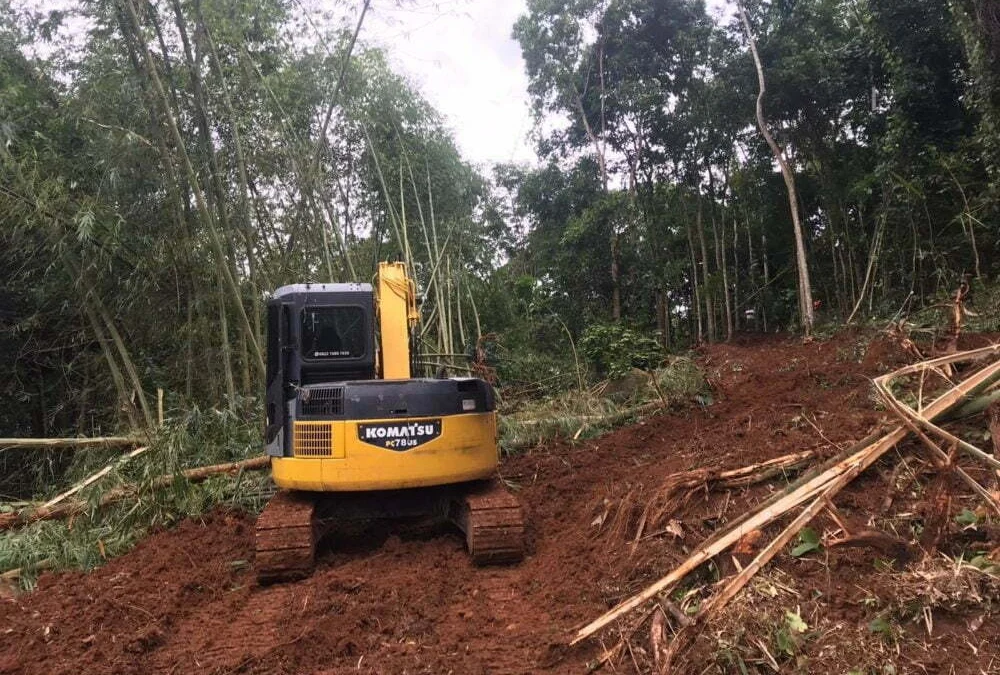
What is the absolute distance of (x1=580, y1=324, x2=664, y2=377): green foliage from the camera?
37.0 feet

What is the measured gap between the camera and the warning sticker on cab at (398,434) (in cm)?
438

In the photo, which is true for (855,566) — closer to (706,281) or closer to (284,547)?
(284,547)

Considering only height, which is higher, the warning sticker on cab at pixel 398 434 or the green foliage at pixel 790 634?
the warning sticker on cab at pixel 398 434

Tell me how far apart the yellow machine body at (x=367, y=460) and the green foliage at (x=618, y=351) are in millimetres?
6266

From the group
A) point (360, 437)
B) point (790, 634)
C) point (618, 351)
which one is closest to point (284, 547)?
point (360, 437)

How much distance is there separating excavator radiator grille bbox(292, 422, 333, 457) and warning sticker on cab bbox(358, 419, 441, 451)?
19 cm

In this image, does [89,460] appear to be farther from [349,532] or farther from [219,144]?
[219,144]

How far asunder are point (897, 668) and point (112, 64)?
779cm

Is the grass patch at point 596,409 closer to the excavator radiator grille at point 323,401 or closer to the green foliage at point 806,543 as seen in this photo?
the excavator radiator grille at point 323,401

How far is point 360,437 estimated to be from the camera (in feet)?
14.4

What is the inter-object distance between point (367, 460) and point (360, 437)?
0.14 metres

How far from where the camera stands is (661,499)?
147 inches

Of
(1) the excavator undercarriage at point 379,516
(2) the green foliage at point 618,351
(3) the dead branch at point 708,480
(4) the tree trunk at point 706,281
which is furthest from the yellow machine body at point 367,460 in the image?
(4) the tree trunk at point 706,281

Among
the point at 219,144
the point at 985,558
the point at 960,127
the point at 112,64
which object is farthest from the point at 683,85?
the point at 985,558
